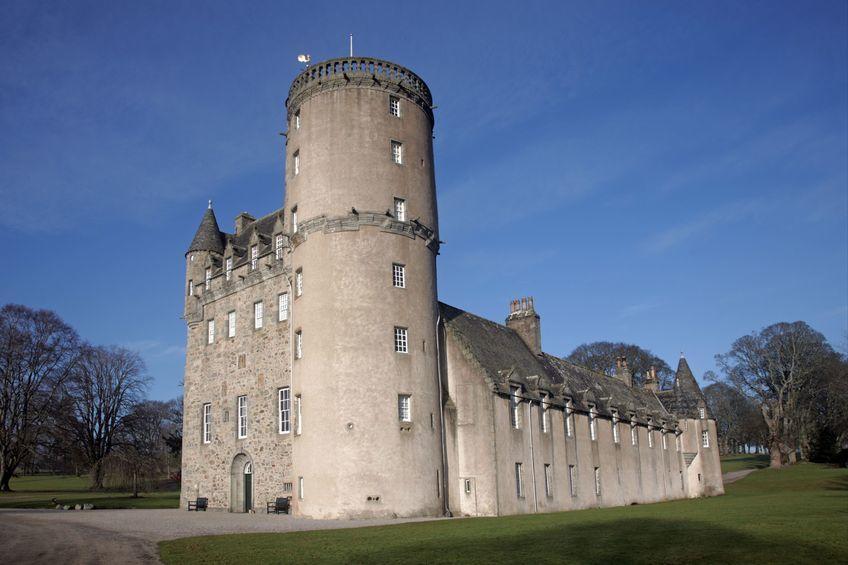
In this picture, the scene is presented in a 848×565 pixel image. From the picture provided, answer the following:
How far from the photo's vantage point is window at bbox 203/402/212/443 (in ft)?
121

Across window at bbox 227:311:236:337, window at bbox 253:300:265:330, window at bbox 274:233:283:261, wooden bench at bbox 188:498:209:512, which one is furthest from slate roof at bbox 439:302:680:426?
wooden bench at bbox 188:498:209:512

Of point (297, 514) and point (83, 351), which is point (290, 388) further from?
point (83, 351)

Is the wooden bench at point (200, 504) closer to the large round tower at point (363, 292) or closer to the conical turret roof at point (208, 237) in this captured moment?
the large round tower at point (363, 292)

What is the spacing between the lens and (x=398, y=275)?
29812 mm

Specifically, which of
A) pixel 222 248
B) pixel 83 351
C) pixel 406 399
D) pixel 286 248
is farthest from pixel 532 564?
pixel 83 351

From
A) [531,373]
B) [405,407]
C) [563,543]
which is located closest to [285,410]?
[405,407]

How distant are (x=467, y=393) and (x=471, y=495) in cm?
429

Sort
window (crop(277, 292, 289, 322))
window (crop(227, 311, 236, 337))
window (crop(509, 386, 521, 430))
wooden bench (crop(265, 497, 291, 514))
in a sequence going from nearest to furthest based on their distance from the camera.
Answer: wooden bench (crop(265, 497, 291, 514)) → window (crop(509, 386, 521, 430)) → window (crop(277, 292, 289, 322)) → window (crop(227, 311, 236, 337))

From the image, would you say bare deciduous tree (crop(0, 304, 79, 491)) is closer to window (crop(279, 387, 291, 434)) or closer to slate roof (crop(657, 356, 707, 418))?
window (crop(279, 387, 291, 434))

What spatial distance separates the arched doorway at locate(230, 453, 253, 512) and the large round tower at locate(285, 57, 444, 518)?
20.0 ft

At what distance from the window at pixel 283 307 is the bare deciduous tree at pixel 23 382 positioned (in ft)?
78.5

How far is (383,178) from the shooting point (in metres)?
30.3

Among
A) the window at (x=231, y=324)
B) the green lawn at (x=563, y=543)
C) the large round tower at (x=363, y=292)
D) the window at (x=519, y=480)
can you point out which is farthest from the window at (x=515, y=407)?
the window at (x=231, y=324)

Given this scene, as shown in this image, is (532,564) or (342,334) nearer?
(532,564)
